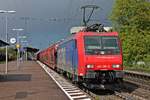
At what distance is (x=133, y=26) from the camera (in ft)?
194

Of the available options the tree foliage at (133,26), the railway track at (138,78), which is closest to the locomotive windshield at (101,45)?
the railway track at (138,78)

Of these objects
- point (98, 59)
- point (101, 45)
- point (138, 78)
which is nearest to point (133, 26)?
point (138, 78)

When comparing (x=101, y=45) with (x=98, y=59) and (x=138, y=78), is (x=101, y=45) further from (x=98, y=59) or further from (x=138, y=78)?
(x=138, y=78)

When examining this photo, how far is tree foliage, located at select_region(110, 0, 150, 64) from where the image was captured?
189 ft

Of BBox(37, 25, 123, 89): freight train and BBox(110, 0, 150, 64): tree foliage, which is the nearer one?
BBox(37, 25, 123, 89): freight train

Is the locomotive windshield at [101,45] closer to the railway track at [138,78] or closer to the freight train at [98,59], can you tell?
the freight train at [98,59]

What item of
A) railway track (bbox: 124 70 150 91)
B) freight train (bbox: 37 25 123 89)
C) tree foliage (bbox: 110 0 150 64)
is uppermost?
tree foliage (bbox: 110 0 150 64)

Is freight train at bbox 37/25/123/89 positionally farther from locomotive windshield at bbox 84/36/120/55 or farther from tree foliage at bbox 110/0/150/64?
tree foliage at bbox 110/0/150/64

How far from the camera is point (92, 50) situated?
2181 centimetres

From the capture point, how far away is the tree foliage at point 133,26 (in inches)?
2266

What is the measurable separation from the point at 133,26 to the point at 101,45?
38.0 meters

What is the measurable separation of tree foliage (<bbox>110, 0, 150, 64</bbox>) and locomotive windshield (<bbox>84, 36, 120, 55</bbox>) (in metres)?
34.5

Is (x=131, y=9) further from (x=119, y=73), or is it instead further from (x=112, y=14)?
(x=119, y=73)

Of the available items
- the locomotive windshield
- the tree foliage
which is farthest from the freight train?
the tree foliage
